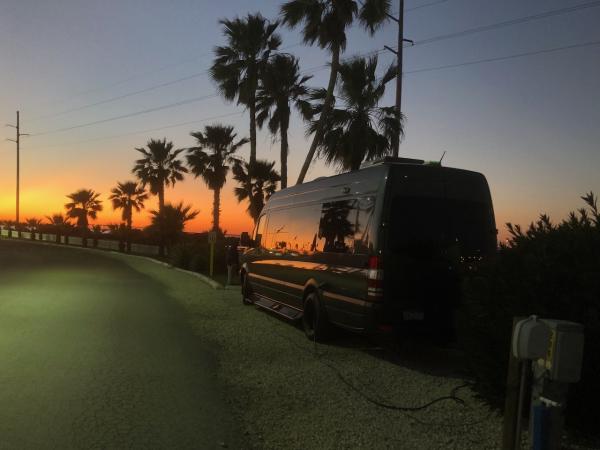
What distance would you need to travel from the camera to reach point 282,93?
28.5m

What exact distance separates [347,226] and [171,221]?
1118 inches

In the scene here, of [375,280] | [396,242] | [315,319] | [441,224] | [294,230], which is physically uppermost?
[441,224]

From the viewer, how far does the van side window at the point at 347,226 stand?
7.55 m

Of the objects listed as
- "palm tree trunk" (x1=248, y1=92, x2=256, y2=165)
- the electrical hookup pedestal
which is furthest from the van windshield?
"palm tree trunk" (x1=248, y1=92, x2=256, y2=165)

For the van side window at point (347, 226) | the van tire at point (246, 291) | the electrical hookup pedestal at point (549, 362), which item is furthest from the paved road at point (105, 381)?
the van side window at point (347, 226)

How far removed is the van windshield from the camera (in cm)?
729

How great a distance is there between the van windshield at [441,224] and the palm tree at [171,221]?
95.6 ft

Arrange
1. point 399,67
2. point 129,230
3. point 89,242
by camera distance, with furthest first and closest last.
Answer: point 89,242 → point 129,230 → point 399,67

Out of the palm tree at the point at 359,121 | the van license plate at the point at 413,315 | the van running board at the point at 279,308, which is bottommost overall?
the van running board at the point at 279,308

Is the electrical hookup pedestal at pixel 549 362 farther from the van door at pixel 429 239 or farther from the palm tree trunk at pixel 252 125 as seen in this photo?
the palm tree trunk at pixel 252 125

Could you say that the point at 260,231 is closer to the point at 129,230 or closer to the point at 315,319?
the point at 315,319

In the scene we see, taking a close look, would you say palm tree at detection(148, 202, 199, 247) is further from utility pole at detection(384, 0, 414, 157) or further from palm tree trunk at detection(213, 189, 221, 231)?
utility pole at detection(384, 0, 414, 157)

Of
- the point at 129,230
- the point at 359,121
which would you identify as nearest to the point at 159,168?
Answer: the point at 129,230

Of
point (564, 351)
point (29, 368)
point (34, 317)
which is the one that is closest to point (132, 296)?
point (34, 317)
